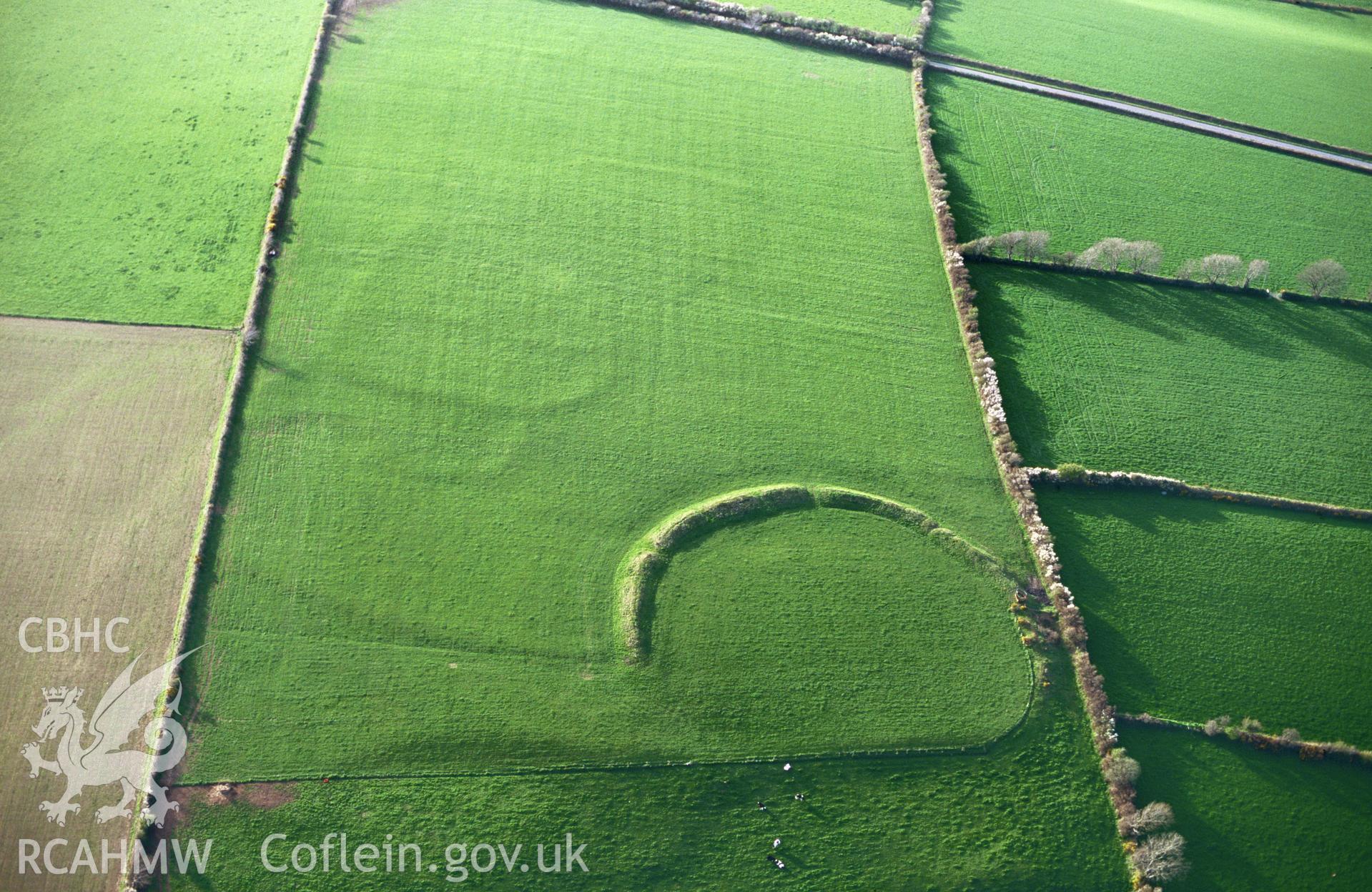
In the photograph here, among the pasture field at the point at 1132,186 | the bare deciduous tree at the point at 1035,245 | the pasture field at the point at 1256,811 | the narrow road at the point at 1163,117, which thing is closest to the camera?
the pasture field at the point at 1256,811

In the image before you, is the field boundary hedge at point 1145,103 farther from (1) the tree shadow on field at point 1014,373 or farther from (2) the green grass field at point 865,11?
(1) the tree shadow on field at point 1014,373

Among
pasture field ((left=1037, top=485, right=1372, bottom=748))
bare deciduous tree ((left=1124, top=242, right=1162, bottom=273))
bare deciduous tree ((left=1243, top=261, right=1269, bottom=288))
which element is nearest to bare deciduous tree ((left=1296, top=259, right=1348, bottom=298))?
bare deciduous tree ((left=1243, top=261, right=1269, bottom=288))

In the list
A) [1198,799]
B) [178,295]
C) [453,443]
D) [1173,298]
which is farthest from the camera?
[1173,298]

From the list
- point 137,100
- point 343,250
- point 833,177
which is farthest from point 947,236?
point 137,100

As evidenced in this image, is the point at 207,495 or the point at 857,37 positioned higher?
the point at 857,37

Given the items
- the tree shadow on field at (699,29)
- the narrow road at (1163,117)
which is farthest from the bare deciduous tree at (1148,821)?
the tree shadow on field at (699,29)

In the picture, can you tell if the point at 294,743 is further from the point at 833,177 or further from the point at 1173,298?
the point at 1173,298

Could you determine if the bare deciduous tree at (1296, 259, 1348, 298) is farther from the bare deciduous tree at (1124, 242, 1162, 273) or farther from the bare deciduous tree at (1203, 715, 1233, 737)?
the bare deciduous tree at (1203, 715, 1233, 737)
